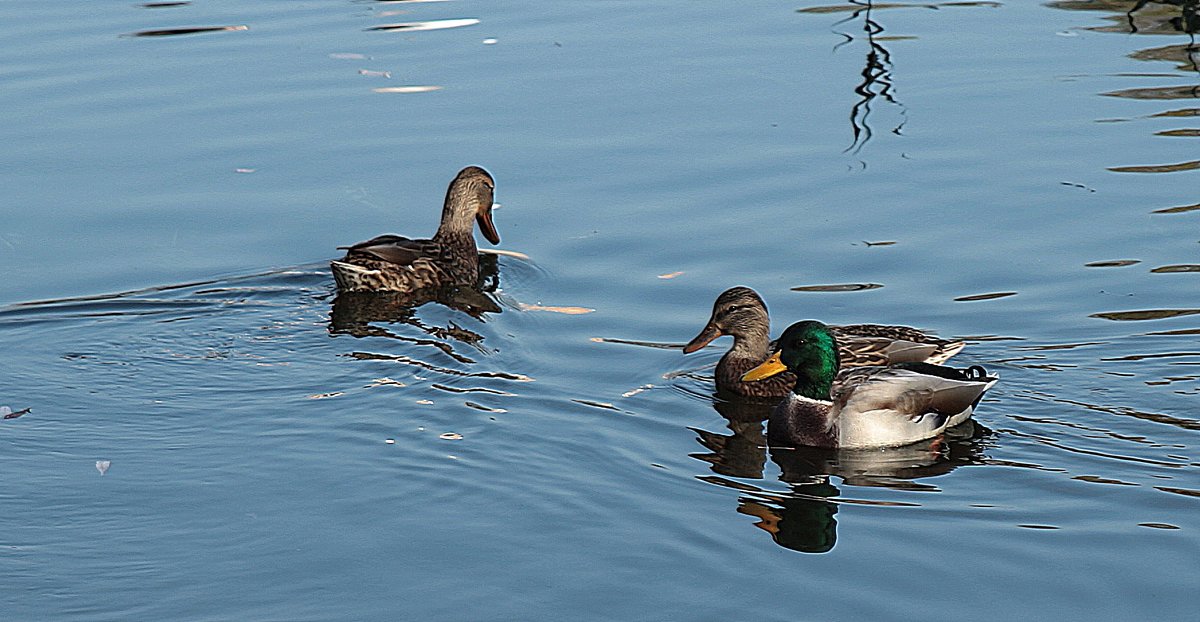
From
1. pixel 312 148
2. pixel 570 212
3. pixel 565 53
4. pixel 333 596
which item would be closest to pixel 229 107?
pixel 312 148

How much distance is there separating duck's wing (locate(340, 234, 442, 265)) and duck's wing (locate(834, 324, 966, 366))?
3175 millimetres

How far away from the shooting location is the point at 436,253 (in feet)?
39.8

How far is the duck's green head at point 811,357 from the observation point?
377 inches

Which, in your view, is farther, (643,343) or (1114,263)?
(1114,263)

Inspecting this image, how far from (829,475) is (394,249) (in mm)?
3907

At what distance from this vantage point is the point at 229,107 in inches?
619

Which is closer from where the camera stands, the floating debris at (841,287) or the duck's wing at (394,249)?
the floating debris at (841,287)

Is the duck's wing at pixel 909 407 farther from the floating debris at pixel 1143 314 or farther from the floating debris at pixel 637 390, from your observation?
the floating debris at pixel 1143 314

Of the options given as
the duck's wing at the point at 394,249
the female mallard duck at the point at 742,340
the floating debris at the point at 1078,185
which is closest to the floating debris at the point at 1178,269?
the floating debris at the point at 1078,185

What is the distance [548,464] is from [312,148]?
6.66m

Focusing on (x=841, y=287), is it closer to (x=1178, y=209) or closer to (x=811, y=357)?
(x=811, y=357)

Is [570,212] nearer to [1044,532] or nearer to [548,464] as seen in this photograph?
[548,464]

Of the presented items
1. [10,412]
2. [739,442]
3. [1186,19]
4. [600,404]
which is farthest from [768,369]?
[1186,19]

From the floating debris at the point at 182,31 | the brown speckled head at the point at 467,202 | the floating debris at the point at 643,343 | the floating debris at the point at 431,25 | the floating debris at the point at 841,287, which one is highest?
the floating debris at the point at 182,31
